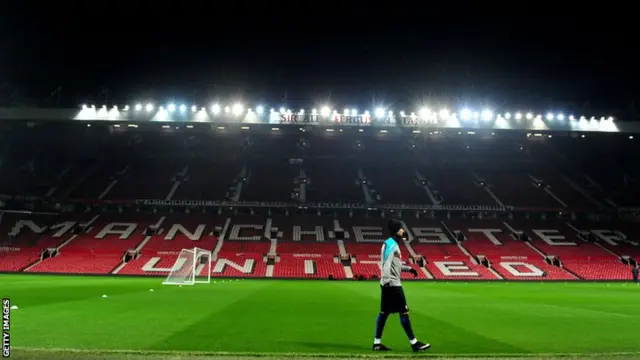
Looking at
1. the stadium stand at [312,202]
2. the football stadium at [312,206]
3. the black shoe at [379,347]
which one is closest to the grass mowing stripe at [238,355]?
the black shoe at [379,347]

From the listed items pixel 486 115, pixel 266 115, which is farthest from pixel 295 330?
pixel 486 115

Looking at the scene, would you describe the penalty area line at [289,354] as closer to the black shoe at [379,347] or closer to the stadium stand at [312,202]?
the black shoe at [379,347]

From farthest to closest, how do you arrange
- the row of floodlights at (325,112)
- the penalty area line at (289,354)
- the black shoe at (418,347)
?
the row of floodlights at (325,112), the black shoe at (418,347), the penalty area line at (289,354)

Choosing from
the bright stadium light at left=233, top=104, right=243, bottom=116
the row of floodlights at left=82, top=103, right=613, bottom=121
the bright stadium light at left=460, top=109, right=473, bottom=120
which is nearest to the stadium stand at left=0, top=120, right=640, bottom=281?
the row of floodlights at left=82, top=103, right=613, bottom=121

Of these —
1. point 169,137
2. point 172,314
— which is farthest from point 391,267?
point 169,137

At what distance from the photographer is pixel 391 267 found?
6.76 m

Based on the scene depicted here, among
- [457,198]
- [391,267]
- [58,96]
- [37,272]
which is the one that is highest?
[58,96]

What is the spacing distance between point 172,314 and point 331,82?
83.6 ft

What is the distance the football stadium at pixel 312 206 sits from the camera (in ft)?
76.6

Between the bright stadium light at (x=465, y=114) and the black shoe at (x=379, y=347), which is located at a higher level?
the bright stadium light at (x=465, y=114)

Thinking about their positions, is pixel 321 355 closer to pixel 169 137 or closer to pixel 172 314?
pixel 172 314

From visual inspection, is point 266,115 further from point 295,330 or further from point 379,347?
point 379,347

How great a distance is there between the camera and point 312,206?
44969mm

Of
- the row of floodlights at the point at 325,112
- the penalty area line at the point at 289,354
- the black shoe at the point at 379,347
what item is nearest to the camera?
the penalty area line at the point at 289,354
